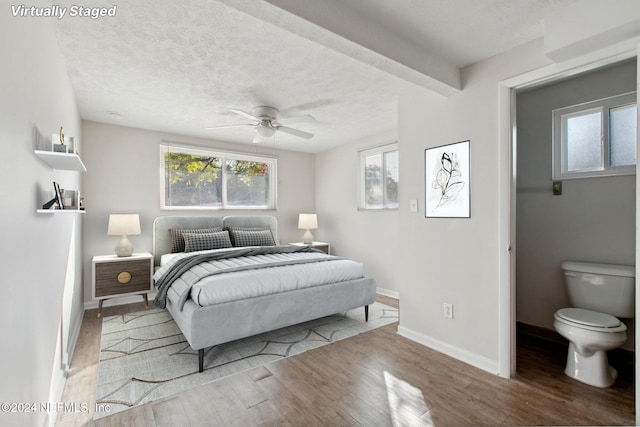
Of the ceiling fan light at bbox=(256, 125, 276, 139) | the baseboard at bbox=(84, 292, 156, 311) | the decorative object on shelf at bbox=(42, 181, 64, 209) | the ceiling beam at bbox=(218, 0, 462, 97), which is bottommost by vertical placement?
the baseboard at bbox=(84, 292, 156, 311)

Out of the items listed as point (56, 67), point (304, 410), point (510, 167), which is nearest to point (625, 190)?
point (510, 167)

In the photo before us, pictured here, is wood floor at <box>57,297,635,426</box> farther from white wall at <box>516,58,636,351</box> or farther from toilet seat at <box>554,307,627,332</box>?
white wall at <box>516,58,636,351</box>

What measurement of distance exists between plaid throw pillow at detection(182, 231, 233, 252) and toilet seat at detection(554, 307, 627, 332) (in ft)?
12.3

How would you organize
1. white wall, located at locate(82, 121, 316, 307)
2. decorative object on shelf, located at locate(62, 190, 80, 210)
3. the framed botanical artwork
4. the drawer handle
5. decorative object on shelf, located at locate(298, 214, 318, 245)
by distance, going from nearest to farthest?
1. decorative object on shelf, located at locate(62, 190, 80, 210)
2. the framed botanical artwork
3. the drawer handle
4. white wall, located at locate(82, 121, 316, 307)
5. decorative object on shelf, located at locate(298, 214, 318, 245)

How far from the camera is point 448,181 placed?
2.58m

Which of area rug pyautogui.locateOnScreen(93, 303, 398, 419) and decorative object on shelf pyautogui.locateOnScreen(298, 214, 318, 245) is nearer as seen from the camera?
area rug pyautogui.locateOnScreen(93, 303, 398, 419)

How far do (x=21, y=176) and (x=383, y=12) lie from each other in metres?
2.01

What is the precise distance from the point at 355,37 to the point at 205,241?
3.24 m

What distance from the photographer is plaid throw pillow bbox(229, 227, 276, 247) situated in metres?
4.43

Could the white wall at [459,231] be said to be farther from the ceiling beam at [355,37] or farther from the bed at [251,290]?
the bed at [251,290]

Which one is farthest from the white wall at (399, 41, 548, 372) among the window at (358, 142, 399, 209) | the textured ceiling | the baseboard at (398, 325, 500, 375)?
the window at (358, 142, 399, 209)

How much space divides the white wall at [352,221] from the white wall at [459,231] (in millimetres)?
1433

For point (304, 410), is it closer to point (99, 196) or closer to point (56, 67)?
point (56, 67)

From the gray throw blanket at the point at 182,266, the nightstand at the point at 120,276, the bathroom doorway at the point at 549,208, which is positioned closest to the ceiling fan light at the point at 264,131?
the gray throw blanket at the point at 182,266
